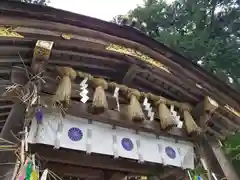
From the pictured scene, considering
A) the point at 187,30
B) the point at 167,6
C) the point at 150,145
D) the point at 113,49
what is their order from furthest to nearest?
the point at 167,6 < the point at 187,30 < the point at 150,145 < the point at 113,49

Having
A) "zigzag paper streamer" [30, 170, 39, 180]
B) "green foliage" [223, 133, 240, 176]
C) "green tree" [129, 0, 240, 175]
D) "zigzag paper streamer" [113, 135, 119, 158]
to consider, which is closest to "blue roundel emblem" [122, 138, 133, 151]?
"zigzag paper streamer" [113, 135, 119, 158]

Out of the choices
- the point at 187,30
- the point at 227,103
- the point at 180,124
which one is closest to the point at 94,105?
the point at 180,124

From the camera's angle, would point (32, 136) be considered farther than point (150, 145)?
No

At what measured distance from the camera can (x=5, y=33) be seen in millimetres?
3092

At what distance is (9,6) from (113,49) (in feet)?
4.26

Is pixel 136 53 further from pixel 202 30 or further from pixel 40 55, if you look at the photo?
pixel 202 30

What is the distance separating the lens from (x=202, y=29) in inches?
505

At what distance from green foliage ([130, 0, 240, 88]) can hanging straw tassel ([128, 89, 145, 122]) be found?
7.28 metres

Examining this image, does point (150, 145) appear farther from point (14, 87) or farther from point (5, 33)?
point (5, 33)

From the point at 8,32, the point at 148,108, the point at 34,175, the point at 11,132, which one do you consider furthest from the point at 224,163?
the point at 8,32

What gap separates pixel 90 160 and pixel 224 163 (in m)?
1.95

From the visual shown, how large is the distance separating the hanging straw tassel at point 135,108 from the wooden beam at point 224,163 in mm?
1470

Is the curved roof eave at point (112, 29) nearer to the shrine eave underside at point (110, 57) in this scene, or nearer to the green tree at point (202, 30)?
the shrine eave underside at point (110, 57)

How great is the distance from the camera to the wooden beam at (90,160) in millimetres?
4465
